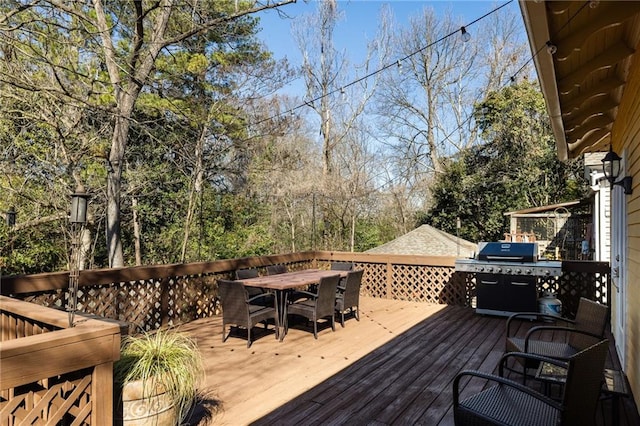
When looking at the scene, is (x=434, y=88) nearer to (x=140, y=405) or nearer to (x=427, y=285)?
(x=427, y=285)

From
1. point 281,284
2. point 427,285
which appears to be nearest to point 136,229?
point 281,284

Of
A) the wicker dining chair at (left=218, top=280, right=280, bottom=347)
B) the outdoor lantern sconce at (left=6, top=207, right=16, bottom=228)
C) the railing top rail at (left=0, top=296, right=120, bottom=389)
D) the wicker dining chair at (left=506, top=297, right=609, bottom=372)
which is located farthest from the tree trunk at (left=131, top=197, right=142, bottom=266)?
the wicker dining chair at (left=506, top=297, right=609, bottom=372)

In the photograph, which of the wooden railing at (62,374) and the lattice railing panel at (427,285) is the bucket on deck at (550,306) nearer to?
the lattice railing panel at (427,285)

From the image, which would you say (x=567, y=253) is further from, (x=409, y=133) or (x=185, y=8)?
(x=185, y=8)

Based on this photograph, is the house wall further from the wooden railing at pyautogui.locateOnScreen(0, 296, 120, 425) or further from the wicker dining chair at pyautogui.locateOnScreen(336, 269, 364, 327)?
the wooden railing at pyautogui.locateOnScreen(0, 296, 120, 425)

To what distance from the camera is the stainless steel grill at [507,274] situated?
17.7 feet

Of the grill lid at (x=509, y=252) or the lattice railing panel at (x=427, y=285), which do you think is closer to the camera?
the grill lid at (x=509, y=252)

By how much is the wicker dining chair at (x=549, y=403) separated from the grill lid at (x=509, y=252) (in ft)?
12.0

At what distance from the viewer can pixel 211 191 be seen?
10.1 meters

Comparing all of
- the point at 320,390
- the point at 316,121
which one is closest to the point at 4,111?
the point at 320,390

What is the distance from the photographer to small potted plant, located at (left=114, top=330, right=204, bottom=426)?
7.37 ft

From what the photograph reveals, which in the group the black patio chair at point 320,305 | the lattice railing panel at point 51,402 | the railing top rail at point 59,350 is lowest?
the black patio chair at point 320,305

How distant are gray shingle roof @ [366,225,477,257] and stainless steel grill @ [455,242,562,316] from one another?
3.45 meters

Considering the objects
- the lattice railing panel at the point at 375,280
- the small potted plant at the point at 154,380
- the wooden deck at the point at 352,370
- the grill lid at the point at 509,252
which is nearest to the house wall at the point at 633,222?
the wooden deck at the point at 352,370
